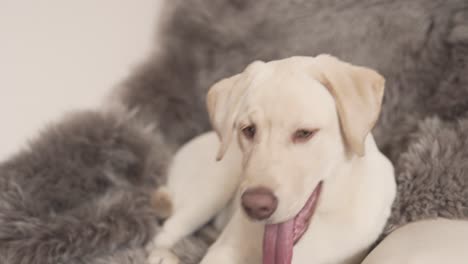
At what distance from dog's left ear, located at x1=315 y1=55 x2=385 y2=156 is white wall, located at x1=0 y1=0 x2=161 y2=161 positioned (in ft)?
3.10

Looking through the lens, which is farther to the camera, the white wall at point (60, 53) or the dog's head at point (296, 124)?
the white wall at point (60, 53)

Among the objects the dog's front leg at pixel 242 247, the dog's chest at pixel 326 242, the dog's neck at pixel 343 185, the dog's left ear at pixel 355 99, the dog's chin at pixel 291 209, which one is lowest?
the dog's chest at pixel 326 242

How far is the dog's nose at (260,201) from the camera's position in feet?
3.03

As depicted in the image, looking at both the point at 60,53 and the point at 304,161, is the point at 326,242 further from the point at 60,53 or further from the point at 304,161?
the point at 60,53

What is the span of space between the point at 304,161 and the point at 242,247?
1.06 feet

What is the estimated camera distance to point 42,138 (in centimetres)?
149

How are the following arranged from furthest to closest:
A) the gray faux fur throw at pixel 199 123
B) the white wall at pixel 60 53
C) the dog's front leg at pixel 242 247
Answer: the white wall at pixel 60 53
the gray faux fur throw at pixel 199 123
the dog's front leg at pixel 242 247

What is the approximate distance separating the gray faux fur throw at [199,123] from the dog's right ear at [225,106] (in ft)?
1.38

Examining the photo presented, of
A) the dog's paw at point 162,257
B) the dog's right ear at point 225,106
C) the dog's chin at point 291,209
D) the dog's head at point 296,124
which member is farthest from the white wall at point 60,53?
the dog's chin at point 291,209

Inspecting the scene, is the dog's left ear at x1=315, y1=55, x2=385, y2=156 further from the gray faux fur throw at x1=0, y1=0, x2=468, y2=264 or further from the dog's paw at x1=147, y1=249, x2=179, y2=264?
the dog's paw at x1=147, y1=249, x2=179, y2=264

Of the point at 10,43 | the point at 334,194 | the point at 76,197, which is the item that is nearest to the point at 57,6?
the point at 10,43

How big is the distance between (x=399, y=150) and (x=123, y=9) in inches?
39.3

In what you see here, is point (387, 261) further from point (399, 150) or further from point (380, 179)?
point (399, 150)

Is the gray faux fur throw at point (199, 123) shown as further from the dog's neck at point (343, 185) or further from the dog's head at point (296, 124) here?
the dog's head at point (296, 124)
